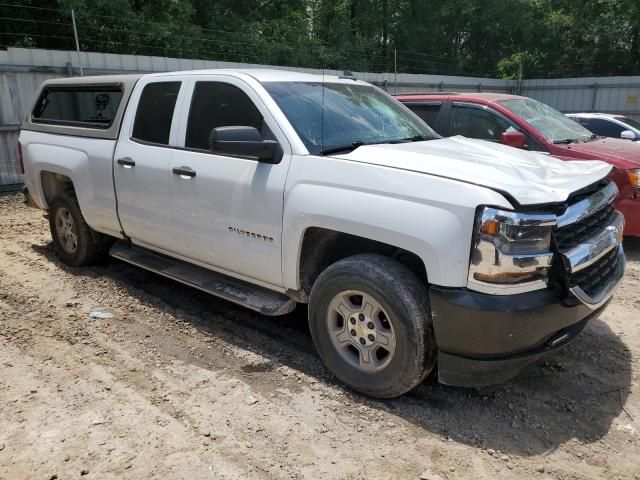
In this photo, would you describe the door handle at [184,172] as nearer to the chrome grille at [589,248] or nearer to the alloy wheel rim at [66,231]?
the alloy wheel rim at [66,231]

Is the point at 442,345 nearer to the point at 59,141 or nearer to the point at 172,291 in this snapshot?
the point at 172,291

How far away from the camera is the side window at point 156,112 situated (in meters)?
4.45

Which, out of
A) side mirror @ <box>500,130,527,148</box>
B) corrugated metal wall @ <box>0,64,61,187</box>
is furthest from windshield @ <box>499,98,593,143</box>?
corrugated metal wall @ <box>0,64,61,187</box>

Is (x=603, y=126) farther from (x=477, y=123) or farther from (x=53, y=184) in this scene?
(x=53, y=184)

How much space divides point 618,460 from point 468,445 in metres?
0.76

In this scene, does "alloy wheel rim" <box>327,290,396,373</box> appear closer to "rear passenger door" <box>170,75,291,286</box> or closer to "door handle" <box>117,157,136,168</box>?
"rear passenger door" <box>170,75,291,286</box>

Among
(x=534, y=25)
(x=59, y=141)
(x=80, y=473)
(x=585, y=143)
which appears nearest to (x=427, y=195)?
(x=80, y=473)

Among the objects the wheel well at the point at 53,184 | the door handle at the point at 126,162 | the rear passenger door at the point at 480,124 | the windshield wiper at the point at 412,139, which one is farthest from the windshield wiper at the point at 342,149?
the rear passenger door at the point at 480,124

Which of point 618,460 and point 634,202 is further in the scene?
point 634,202

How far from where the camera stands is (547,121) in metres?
7.02

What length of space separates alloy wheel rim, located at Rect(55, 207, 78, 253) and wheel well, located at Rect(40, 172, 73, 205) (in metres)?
0.19

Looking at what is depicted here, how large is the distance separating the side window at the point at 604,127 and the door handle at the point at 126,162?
898 centimetres

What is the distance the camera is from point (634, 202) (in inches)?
245

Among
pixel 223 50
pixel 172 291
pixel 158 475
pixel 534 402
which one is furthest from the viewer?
pixel 223 50
